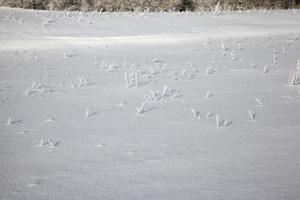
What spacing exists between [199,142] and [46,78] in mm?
3858

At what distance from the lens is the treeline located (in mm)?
19422

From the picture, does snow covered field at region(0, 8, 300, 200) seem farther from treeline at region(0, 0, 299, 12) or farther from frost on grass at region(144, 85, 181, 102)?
treeline at region(0, 0, 299, 12)

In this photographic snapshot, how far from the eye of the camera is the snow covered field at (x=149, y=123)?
9.41ft

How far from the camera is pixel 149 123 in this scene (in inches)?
172

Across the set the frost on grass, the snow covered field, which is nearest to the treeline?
the snow covered field

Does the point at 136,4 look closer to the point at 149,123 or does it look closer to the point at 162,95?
the point at 162,95

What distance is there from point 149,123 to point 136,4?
666 inches

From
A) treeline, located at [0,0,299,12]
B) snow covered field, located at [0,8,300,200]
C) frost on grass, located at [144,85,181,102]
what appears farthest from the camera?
treeline, located at [0,0,299,12]

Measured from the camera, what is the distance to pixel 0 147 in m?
3.55

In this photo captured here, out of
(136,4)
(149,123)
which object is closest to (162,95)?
(149,123)

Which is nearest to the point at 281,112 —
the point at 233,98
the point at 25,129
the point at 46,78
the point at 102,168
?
the point at 233,98

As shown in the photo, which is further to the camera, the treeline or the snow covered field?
the treeline

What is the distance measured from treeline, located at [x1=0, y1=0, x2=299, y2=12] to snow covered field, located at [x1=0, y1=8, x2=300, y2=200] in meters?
9.39

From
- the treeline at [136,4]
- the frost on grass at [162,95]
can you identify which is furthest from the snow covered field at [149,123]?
the treeline at [136,4]
